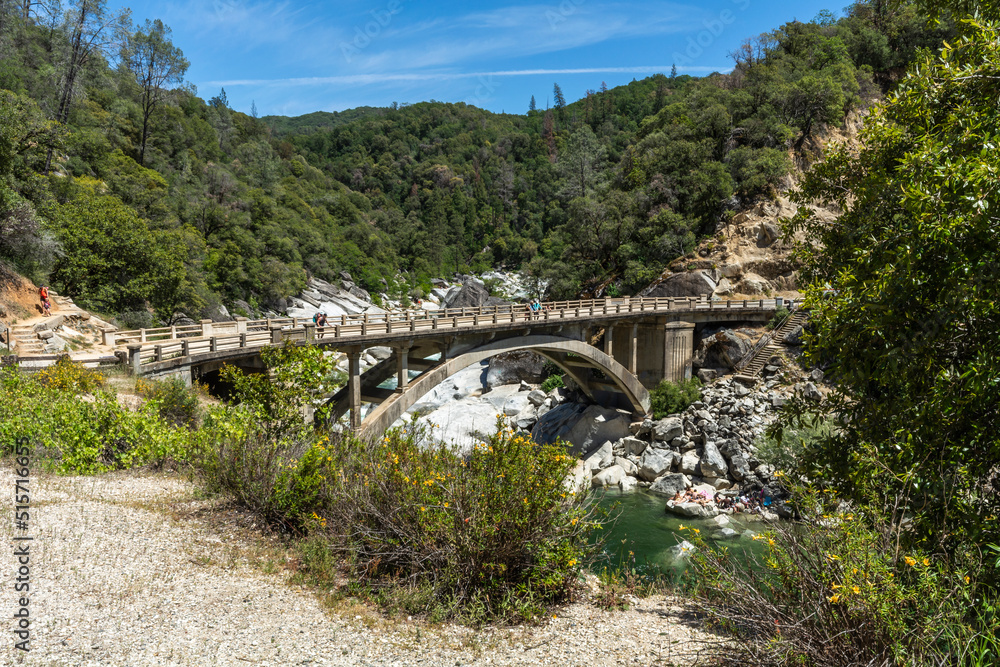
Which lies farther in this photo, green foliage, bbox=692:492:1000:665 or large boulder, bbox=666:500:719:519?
large boulder, bbox=666:500:719:519

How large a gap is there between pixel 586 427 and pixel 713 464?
29.9 feet

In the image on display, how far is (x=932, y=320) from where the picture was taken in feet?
17.9

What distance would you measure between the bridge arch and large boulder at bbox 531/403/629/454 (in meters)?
1.47

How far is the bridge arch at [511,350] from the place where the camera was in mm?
19562

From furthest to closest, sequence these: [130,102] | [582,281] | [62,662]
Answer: [130,102] → [582,281] → [62,662]

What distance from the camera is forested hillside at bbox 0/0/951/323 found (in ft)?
97.0

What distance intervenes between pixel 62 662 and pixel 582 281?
48540 millimetres

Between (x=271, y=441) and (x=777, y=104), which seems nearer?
(x=271, y=441)

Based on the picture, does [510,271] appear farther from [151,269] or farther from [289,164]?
[151,269]

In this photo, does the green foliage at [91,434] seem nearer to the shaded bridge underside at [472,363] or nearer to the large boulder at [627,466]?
the shaded bridge underside at [472,363]

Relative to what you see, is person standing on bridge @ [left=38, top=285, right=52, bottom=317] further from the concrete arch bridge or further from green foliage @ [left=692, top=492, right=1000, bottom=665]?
green foliage @ [left=692, top=492, right=1000, bottom=665]

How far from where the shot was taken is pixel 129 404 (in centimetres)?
1448

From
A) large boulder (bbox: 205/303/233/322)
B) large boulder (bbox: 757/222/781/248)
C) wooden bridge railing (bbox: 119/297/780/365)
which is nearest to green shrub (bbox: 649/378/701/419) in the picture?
wooden bridge railing (bbox: 119/297/780/365)

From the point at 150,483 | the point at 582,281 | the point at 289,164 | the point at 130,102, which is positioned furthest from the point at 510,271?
the point at 150,483
